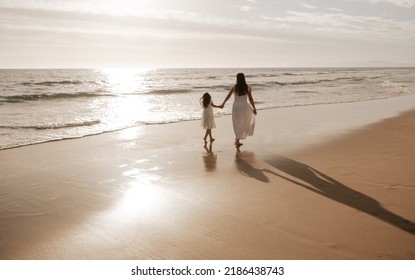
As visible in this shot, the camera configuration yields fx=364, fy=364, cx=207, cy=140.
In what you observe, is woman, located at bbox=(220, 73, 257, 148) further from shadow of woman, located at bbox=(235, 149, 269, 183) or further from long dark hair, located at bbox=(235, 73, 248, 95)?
shadow of woman, located at bbox=(235, 149, 269, 183)

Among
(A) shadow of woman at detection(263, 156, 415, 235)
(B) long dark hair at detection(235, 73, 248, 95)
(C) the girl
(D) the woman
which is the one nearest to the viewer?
(A) shadow of woman at detection(263, 156, 415, 235)

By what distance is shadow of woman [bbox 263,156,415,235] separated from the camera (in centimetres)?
440

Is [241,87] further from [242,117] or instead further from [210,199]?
[210,199]

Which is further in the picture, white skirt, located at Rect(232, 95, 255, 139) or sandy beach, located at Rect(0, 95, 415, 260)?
white skirt, located at Rect(232, 95, 255, 139)

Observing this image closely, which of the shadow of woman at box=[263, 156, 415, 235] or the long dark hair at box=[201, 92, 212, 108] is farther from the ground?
the long dark hair at box=[201, 92, 212, 108]

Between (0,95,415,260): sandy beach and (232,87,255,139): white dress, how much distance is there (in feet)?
1.26

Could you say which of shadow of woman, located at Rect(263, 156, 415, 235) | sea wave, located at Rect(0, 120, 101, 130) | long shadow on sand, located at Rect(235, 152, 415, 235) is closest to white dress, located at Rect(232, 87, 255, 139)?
long shadow on sand, located at Rect(235, 152, 415, 235)

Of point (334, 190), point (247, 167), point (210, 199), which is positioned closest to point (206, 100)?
point (247, 167)

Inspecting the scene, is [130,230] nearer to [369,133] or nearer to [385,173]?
[385,173]

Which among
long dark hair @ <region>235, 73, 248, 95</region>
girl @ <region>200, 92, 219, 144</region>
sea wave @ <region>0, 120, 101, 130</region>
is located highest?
long dark hair @ <region>235, 73, 248, 95</region>

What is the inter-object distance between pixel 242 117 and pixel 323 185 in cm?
377

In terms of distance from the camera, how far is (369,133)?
34.6 ft

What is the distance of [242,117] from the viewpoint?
30.2 ft
